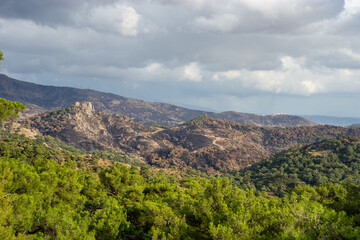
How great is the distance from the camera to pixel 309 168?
136375mm

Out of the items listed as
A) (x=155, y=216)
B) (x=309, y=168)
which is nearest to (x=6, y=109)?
(x=155, y=216)

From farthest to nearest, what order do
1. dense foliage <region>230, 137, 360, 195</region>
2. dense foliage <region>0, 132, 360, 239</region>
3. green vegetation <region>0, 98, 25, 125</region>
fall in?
dense foliage <region>230, 137, 360, 195</region> < green vegetation <region>0, 98, 25, 125</region> < dense foliage <region>0, 132, 360, 239</region>

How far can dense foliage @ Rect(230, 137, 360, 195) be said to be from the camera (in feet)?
389

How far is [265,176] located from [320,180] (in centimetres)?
2878

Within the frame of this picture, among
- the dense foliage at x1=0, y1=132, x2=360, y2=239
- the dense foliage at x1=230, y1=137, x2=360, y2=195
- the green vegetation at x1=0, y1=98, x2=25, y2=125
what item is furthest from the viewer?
the dense foliage at x1=230, y1=137, x2=360, y2=195

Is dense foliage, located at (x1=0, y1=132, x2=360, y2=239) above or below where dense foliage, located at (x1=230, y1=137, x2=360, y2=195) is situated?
above

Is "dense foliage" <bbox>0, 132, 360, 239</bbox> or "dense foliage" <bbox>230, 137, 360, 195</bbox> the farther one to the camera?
"dense foliage" <bbox>230, 137, 360, 195</bbox>

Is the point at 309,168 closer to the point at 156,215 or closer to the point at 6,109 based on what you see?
the point at 156,215

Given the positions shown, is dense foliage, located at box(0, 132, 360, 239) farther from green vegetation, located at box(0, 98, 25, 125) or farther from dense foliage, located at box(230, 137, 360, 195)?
dense foliage, located at box(230, 137, 360, 195)

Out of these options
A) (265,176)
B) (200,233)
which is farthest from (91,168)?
(265,176)

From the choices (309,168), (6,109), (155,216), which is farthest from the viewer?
(309,168)

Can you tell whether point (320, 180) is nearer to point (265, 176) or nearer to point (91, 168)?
point (265, 176)

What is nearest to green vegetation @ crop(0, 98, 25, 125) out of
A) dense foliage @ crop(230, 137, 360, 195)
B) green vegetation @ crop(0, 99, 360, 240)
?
green vegetation @ crop(0, 99, 360, 240)

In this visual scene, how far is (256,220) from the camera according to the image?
24.2 m
